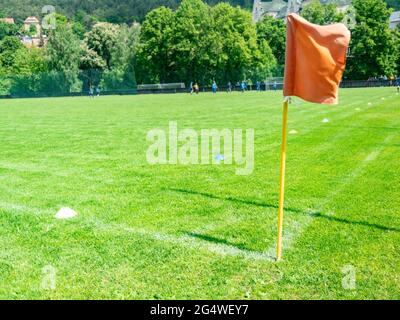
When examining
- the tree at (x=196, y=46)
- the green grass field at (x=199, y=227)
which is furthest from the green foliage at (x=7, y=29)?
the green grass field at (x=199, y=227)

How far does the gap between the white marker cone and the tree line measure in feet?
222

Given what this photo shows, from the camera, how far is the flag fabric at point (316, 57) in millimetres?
4406

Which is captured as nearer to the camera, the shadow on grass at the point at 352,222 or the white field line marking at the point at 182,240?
the white field line marking at the point at 182,240

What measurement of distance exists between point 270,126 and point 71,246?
11.7 metres

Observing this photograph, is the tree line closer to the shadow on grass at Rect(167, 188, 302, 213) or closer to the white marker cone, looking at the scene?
the shadow on grass at Rect(167, 188, 302, 213)

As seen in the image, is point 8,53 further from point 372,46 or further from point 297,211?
point 297,211

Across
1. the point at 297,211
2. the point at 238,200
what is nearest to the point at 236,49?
the point at 238,200

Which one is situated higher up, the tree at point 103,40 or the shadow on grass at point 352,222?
the tree at point 103,40

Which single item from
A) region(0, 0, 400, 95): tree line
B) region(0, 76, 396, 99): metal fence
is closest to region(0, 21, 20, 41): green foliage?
region(0, 0, 400, 95): tree line

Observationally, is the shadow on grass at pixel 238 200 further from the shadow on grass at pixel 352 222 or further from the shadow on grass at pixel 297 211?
the shadow on grass at pixel 352 222

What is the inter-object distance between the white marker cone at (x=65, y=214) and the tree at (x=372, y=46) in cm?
7000

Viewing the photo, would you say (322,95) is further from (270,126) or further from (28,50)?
(28,50)

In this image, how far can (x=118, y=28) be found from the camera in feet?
285
